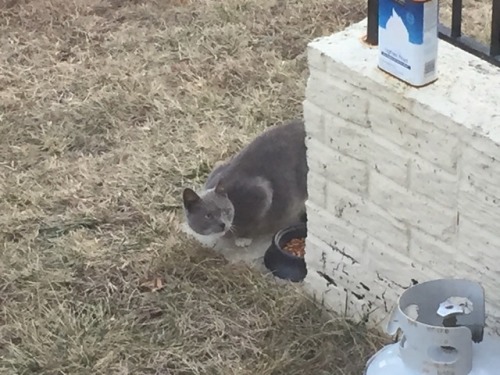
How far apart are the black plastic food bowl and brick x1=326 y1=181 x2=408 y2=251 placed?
0.45 m

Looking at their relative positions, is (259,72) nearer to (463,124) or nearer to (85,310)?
(85,310)

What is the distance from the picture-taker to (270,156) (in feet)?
13.1

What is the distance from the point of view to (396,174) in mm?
2908

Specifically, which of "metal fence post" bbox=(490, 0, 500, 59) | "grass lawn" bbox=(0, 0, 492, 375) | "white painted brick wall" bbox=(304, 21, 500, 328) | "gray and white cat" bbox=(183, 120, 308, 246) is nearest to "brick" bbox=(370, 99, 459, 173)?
"white painted brick wall" bbox=(304, 21, 500, 328)

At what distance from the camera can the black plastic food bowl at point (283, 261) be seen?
143 inches

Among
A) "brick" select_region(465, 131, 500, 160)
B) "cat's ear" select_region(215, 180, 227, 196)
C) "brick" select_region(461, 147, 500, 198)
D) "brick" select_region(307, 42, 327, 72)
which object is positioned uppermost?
"brick" select_region(307, 42, 327, 72)

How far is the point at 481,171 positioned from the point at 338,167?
0.60 m

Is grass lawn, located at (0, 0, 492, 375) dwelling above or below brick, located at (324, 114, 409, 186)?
below

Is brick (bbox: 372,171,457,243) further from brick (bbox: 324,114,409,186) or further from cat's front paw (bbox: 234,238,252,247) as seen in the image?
cat's front paw (bbox: 234,238,252,247)

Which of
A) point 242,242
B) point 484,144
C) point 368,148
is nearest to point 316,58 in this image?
point 368,148

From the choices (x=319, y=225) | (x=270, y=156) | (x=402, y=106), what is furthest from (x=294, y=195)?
(x=402, y=106)

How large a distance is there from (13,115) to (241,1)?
5.46ft

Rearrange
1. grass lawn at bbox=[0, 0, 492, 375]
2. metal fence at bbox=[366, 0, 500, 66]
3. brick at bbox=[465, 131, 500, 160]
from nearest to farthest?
brick at bbox=[465, 131, 500, 160], metal fence at bbox=[366, 0, 500, 66], grass lawn at bbox=[0, 0, 492, 375]

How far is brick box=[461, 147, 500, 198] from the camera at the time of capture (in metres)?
2.58
